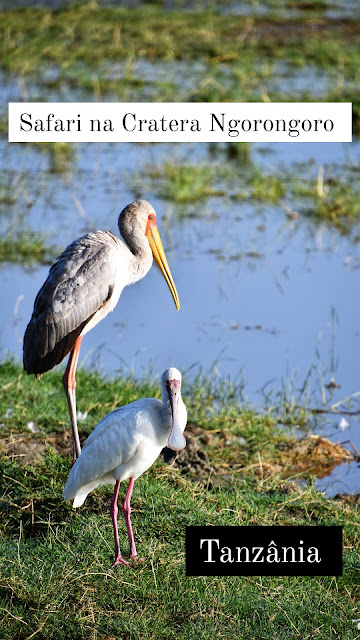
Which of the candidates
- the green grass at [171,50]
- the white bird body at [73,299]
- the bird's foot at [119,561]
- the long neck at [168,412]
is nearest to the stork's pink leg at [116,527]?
the bird's foot at [119,561]

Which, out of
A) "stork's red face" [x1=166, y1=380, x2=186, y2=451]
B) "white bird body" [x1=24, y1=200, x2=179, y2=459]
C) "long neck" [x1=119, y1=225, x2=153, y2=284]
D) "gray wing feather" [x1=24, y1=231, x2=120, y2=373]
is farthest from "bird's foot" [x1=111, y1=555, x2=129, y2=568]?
"long neck" [x1=119, y1=225, x2=153, y2=284]

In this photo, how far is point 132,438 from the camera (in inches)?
179

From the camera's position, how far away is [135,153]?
1199cm

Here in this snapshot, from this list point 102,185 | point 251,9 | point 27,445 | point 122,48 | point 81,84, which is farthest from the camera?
point 251,9

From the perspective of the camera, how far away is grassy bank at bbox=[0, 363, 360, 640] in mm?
4180

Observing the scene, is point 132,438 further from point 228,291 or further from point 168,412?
point 228,291

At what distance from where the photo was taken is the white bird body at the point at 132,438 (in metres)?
4.54

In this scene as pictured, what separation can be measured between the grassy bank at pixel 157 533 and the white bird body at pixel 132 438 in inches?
9.1

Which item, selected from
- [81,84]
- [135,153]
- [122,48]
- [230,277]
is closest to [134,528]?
[230,277]

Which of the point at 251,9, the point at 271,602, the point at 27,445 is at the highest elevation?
the point at 251,9

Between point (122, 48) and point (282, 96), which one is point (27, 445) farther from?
point (122, 48)

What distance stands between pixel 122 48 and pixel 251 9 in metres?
3.53

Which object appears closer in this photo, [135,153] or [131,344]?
[131,344]

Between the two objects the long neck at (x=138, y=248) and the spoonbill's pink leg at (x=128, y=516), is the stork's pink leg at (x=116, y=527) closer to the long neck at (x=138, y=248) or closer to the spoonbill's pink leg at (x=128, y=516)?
the spoonbill's pink leg at (x=128, y=516)
